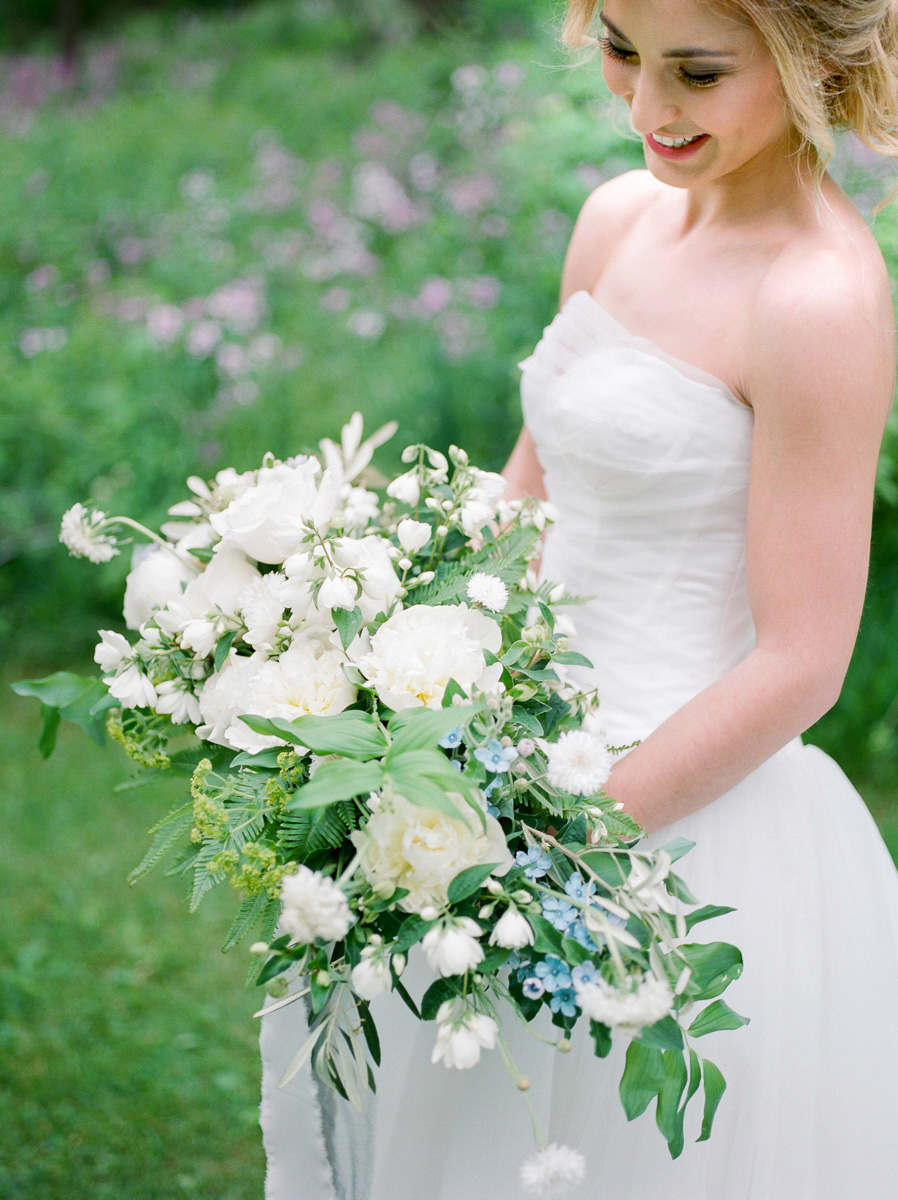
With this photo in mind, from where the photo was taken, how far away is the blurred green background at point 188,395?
2.72 m

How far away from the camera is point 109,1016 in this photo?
2924 millimetres

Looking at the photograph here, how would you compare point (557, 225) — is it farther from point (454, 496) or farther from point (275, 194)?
point (275, 194)

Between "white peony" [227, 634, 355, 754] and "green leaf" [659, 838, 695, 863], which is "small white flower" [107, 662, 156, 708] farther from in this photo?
"green leaf" [659, 838, 695, 863]

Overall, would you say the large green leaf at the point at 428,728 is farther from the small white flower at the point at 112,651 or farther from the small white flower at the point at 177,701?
the small white flower at the point at 112,651

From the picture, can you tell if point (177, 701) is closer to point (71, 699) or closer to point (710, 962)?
point (71, 699)

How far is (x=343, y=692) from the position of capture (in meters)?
1.17

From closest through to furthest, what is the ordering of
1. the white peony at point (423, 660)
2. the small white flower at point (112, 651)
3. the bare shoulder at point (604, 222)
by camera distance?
1. the white peony at point (423, 660)
2. the small white flower at point (112, 651)
3. the bare shoulder at point (604, 222)

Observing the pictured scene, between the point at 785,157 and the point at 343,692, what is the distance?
0.95 metres

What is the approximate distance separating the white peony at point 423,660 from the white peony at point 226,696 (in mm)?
137

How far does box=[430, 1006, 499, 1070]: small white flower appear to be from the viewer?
98 cm

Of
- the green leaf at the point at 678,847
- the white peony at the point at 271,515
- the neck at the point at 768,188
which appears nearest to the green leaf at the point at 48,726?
the white peony at the point at 271,515

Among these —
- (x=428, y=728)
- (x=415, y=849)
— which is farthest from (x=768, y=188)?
(x=415, y=849)

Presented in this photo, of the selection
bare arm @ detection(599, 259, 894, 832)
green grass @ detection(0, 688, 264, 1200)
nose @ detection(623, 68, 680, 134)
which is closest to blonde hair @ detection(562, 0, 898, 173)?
nose @ detection(623, 68, 680, 134)

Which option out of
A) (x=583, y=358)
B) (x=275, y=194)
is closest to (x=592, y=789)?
(x=583, y=358)
